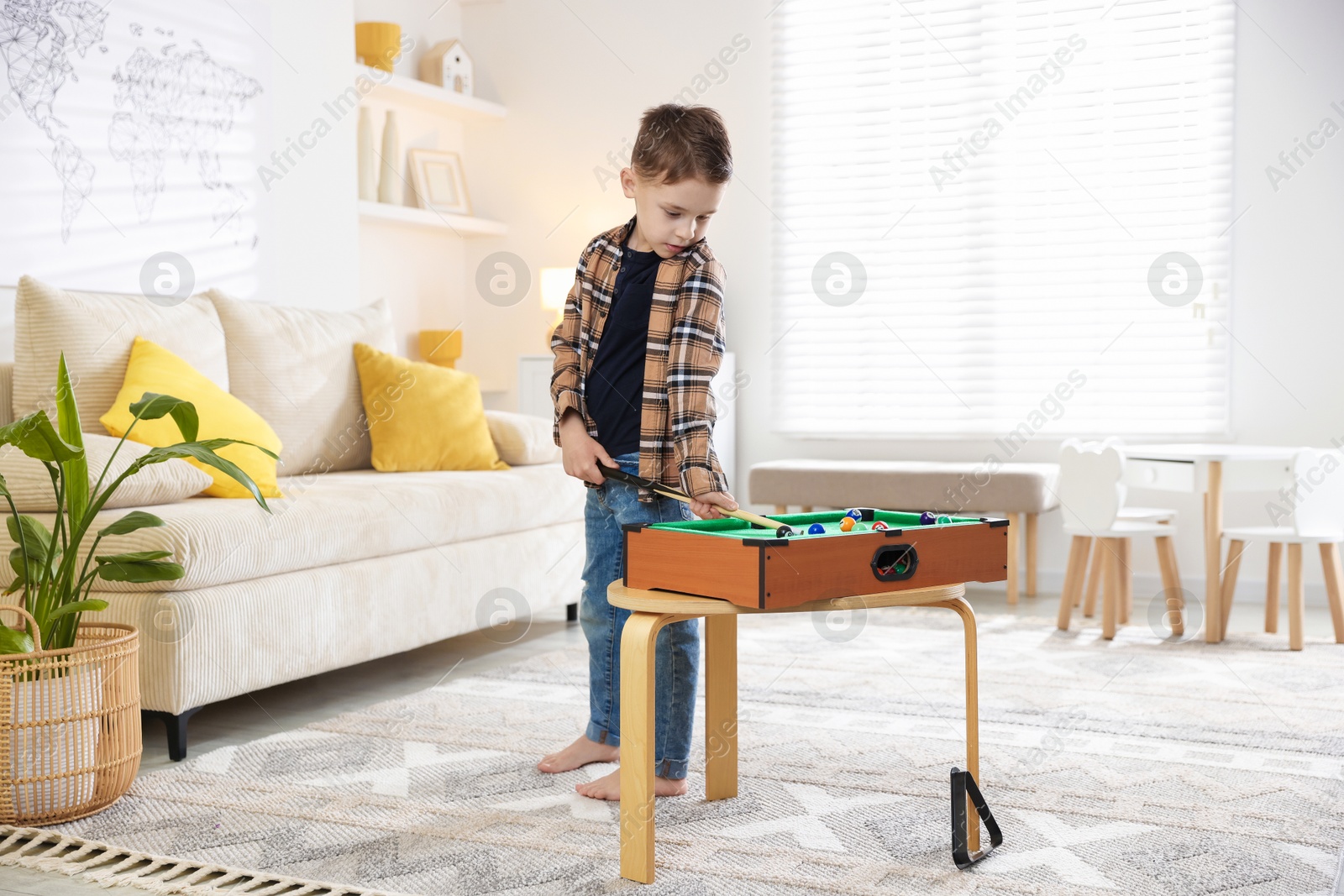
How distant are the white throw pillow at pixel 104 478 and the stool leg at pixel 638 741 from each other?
4.02 ft

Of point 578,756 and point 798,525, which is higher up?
point 798,525

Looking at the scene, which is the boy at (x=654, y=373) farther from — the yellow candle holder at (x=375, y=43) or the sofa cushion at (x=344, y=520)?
the yellow candle holder at (x=375, y=43)

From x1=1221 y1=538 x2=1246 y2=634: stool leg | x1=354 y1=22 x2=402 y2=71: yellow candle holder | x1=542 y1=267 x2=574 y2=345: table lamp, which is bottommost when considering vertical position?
x1=1221 y1=538 x2=1246 y2=634: stool leg

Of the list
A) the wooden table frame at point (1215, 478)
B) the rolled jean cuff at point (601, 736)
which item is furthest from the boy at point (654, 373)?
the wooden table frame at point (1215, 478)

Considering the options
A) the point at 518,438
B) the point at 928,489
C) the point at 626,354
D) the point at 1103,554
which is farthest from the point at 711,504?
the point at 928,489

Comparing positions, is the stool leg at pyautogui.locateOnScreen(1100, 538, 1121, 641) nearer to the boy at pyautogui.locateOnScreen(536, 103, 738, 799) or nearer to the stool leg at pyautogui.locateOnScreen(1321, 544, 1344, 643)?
the stool leg at pyautogui.locateOnScreen(1321, 544, 1344, 643)

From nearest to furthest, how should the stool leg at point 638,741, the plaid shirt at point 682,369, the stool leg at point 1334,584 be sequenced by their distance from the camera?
the stool leg at point 638,741
the plaid shirt at point 682,369
the stool leg at point 1334,584

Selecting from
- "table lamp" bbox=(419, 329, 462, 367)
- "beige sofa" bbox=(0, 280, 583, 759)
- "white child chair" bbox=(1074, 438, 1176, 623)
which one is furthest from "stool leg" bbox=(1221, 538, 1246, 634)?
"table lamp" bbox=(419, 329, 462, 367)

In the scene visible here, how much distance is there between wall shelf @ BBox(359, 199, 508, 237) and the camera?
4617mm

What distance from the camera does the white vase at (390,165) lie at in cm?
475

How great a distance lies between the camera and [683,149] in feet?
5.68

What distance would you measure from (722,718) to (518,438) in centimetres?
173

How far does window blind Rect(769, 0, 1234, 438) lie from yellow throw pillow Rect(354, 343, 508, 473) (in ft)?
5.80

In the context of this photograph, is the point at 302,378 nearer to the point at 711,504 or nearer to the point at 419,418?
the point at 419,418
